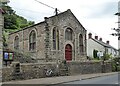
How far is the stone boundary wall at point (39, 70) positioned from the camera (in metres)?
21.6

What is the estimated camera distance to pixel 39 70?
24859mm

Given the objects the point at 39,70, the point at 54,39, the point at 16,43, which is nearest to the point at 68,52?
the point at 54,39

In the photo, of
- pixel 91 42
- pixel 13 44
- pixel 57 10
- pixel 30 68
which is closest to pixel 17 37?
pixel 13 44

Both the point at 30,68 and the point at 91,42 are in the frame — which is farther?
the point at 91,42

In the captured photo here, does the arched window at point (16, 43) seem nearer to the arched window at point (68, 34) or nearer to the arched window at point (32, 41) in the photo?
the arched window at point (32, 41)

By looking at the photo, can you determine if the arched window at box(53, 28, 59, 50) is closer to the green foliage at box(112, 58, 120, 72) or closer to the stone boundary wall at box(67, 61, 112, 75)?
the stone boundary wall at box(67, 61, 112, 75)

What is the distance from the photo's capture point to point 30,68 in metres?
23.8

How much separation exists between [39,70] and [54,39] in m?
10.6

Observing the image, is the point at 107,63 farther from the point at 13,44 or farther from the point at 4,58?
the point at 4,58

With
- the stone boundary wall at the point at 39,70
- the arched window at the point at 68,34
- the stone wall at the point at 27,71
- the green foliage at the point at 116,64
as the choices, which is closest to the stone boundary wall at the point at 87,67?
the stone boundary wall at the point at 39,70

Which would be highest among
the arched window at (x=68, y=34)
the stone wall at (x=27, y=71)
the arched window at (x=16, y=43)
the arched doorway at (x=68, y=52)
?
the arched window at (x=68, y=34)

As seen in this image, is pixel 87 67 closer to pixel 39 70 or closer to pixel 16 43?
pixel 39 70

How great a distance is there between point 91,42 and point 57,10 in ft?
109

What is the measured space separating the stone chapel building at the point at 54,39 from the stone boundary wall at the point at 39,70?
3777 mm
